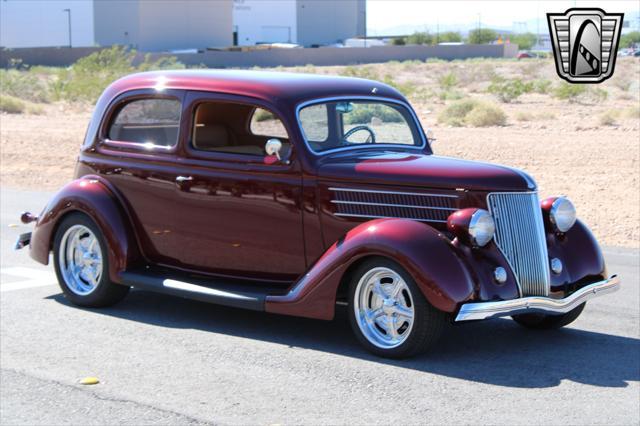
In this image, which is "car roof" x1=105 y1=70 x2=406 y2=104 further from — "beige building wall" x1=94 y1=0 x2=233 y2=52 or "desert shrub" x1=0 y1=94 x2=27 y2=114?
"beige building wall" x1=94 y1=0 x2=233 y2=52

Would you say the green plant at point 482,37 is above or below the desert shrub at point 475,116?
above

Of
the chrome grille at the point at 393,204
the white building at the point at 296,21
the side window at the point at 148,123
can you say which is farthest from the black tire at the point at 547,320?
the white building at the point at 296,21

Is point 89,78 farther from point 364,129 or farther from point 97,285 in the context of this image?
point 364,129

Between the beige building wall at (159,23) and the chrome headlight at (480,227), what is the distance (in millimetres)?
70855

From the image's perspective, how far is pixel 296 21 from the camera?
9862cm

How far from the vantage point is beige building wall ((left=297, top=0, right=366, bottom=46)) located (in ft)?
326

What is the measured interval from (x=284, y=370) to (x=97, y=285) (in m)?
2.27

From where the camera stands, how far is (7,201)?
15.3m

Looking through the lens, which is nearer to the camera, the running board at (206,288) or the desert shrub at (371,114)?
the running board at (206,288)

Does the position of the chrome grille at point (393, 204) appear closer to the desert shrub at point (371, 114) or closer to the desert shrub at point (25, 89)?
the desert shrub at point (371, 114)

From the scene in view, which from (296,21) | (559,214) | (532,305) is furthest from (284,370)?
(296,21)

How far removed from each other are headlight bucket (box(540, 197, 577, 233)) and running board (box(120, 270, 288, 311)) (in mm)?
1993

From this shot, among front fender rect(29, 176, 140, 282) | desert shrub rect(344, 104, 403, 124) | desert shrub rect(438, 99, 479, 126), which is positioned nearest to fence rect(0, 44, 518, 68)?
desert shrub rect(438, 99, 479, 126)

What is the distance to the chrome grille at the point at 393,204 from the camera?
679 centimetres
